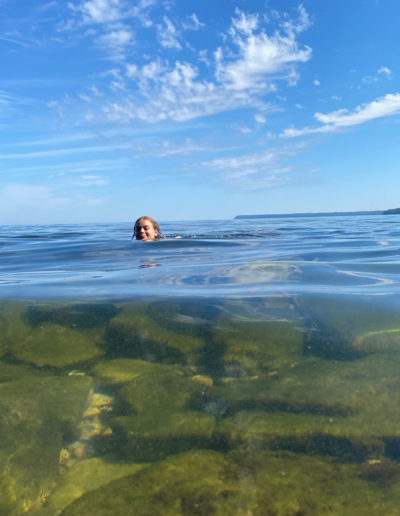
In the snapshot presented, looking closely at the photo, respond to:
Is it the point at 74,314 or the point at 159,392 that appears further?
the point at 74,314

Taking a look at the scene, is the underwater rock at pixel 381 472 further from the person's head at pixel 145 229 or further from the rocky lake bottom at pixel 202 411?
the person's head at pixel 145 229

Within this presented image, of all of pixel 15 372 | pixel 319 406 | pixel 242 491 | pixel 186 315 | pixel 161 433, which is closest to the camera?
pixel 242 491

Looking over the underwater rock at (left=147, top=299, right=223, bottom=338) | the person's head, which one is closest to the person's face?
the person's head

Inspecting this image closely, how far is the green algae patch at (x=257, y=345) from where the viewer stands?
2117mm

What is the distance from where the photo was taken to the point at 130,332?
2.56 metres

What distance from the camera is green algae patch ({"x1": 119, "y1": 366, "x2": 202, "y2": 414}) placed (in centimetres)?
186

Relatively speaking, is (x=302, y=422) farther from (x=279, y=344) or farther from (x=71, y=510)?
(x=71, y=510)

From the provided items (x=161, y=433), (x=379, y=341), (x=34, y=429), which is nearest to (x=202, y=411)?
(x=161, y=433)

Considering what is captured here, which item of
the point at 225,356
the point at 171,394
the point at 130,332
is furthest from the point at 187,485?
the point at 130,332

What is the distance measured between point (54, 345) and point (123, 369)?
609 mm

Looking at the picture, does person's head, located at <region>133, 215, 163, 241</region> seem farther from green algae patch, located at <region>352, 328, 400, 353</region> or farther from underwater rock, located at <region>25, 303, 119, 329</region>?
green algae patch, located at <region>352, 328, 400, 353</region>

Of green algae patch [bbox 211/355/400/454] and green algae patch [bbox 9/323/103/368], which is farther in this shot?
→ green algae patch [bbox 9/323/103/368]

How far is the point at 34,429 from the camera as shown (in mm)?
1679

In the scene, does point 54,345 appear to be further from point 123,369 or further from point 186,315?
point 186,315
